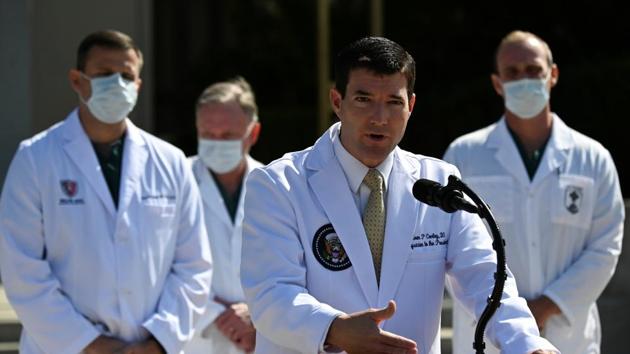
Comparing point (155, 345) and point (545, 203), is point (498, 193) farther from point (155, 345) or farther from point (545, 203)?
point (155, 345)

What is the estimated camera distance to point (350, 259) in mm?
3990

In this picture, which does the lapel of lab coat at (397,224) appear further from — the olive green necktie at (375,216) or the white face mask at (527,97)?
the white face mask at (527,97)

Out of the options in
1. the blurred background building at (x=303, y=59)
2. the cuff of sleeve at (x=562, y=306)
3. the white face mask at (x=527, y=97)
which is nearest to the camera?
the cuff of sleeve at (x=562, y=306)

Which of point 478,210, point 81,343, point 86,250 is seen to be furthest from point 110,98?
point 478,210

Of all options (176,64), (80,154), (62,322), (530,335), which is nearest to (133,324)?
(62,322)

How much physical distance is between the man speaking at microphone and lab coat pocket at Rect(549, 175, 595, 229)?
2114 mm

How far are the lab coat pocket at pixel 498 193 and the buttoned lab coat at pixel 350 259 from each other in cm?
209

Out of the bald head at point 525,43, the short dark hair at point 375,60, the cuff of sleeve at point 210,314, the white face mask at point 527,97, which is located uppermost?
the short dark hair at point 375,60

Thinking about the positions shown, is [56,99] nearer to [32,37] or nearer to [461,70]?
[32,37]

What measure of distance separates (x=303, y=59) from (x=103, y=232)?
10131 mm

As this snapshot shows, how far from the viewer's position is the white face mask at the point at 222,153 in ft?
21.8

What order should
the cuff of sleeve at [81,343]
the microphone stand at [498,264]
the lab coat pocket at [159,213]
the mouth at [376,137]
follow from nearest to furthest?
the microphone stand at [498,264] < the mouth at [376,137] < the cuff of sleeve at [81,343] < the lab coat pocket at [159,213]

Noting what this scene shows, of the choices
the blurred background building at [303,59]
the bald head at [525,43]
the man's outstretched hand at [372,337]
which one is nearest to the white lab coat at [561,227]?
the bald head at [525,43]

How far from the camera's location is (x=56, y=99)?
32.5 ft
